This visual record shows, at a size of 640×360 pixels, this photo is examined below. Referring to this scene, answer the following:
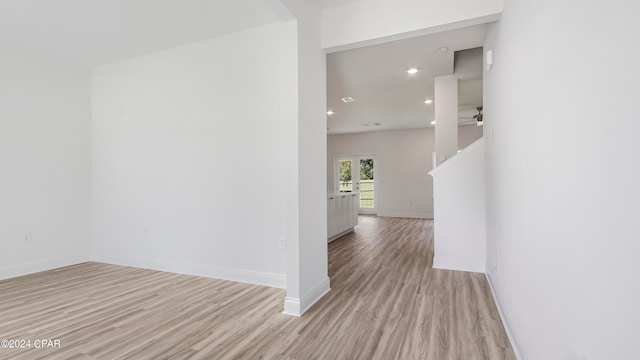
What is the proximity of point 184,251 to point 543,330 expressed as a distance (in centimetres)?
351

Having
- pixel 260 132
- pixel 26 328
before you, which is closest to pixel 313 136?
pixel 260 132

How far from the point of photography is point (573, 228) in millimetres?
1027

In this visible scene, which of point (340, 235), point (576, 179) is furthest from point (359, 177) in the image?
point (576, 179)

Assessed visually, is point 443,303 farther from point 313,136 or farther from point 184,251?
point 184,251

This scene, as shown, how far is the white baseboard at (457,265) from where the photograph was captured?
3.57 m

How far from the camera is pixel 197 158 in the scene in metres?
3.60

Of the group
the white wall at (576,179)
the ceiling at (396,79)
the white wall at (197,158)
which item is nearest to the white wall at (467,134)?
the ceiling at (396,79)

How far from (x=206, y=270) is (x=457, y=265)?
3.00 metres

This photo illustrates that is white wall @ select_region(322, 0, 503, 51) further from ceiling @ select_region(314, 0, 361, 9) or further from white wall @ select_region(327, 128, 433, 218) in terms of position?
white wall @ select_region(327, 128, 433, 218)

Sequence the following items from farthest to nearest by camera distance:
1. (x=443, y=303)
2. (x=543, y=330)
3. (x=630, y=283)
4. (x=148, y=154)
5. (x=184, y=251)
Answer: (x=148, y=154) < (x=184, y=251) < (x=443, y=303) < (x=543, y=330) < (x=630, y=283)

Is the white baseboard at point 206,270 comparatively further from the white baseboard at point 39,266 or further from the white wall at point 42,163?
the white wall at point 42,163

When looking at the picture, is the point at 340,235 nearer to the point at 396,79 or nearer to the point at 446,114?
the point at 446,114

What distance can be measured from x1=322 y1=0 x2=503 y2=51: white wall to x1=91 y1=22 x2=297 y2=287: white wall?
0.58 metres

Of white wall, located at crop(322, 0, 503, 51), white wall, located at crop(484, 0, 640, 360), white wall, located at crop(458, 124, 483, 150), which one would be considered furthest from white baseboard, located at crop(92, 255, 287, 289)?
white wall, located at crop(458, 124, 483, 150)
